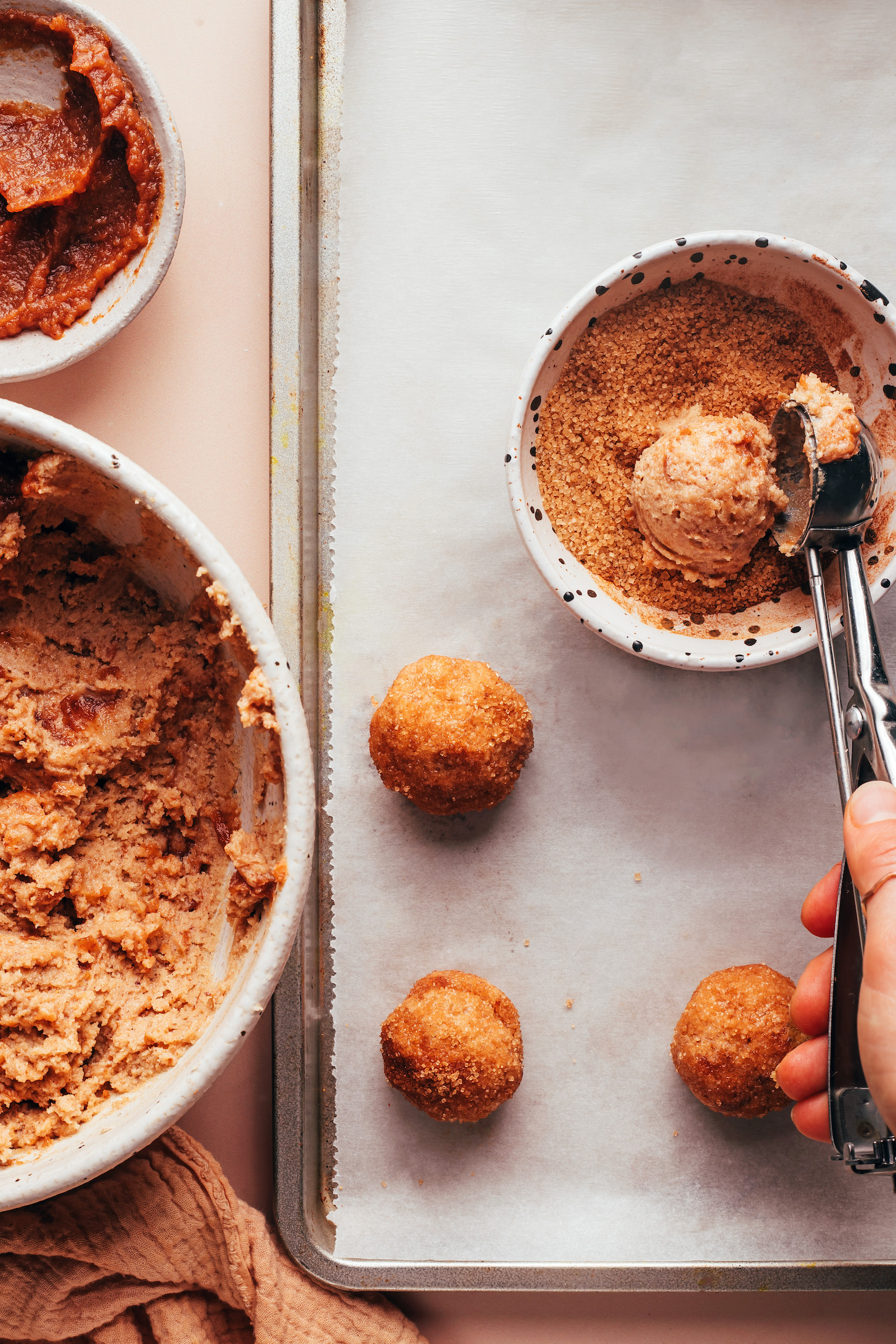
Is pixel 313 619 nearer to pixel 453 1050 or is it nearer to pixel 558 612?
pixel 558 612

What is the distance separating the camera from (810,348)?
5.06 ft

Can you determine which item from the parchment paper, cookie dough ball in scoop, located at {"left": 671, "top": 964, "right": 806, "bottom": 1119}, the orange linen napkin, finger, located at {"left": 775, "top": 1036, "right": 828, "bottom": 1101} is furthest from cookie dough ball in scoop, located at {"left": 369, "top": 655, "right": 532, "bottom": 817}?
the orange linen napkin

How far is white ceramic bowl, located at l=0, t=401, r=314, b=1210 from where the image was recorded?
1.15m

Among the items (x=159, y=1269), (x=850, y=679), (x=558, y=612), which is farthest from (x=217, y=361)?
(x=159, y=1269)

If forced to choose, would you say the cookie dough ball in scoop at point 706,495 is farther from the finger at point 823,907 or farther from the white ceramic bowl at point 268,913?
the white ceramic bowl at point 268,913

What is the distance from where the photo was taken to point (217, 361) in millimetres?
1714

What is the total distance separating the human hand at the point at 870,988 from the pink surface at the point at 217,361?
1.72ft

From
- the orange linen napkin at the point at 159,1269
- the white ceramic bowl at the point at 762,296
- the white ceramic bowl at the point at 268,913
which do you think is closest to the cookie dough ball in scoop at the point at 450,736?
the white ceramic bowl at the point at 762,296

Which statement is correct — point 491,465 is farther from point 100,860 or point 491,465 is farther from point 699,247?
point 100,860

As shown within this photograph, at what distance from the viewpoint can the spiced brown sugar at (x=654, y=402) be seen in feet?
4.98

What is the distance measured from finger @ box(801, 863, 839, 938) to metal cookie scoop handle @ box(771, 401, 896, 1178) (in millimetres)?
Answer: 75

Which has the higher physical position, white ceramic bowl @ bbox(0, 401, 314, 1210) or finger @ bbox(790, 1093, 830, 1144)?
white ceramic bowl @ bbox(0, 401, 314, 1210)

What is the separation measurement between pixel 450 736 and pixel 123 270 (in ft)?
3.14

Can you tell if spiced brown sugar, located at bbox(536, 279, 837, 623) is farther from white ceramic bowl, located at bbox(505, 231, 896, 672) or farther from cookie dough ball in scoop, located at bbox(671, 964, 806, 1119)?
cookie dough ball in scoop, located at bbox(671, 964, 806, 1119)
